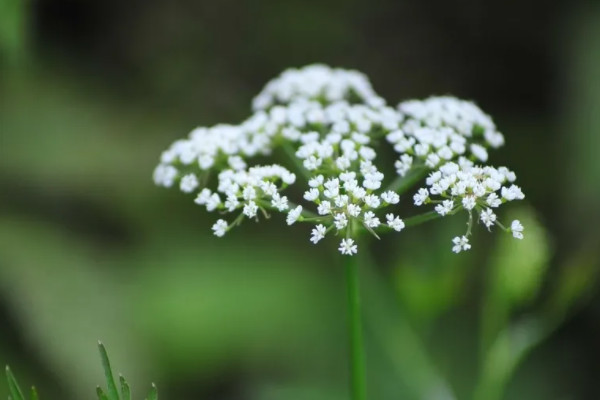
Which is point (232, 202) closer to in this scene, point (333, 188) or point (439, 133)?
point (333, 188)

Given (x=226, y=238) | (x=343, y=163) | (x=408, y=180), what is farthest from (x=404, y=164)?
(x=226, y=238)

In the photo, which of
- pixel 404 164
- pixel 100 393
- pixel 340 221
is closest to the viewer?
pixel 100 393

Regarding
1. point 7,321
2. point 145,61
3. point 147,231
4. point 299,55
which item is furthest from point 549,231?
point 7,321

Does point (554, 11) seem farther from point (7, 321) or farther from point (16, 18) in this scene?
point (7, 321)

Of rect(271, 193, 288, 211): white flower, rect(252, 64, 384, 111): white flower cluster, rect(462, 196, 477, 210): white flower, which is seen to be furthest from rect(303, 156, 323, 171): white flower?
rect(252, 64, 384, 111): white flower cluster

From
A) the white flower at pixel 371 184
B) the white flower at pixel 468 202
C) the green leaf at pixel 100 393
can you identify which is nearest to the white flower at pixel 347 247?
the white flower at pixel 371 184

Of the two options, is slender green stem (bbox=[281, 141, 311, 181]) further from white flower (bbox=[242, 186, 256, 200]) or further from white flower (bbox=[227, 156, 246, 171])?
white flower (bbox=[242, 186, 256, 200])

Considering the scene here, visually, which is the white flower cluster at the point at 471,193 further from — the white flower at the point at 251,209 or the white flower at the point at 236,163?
the white flower at the point at 236,163

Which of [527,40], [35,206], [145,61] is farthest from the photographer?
[527,40]
